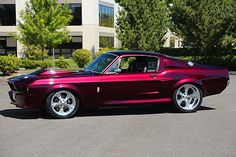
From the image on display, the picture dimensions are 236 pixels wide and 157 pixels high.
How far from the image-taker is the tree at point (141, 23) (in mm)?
24906

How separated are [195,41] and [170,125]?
1917 cm

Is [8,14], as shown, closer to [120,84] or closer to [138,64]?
[138,64]

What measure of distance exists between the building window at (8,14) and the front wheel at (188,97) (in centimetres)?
3675

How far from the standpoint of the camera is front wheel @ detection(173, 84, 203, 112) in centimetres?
970

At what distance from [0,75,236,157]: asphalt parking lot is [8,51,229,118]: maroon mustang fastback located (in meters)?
0.33

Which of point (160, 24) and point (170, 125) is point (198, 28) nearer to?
point (160, 24)

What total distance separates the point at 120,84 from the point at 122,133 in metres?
1.94

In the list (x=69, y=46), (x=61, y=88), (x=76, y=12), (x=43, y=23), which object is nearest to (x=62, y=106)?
(x=61, y=88)

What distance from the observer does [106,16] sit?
153 ft

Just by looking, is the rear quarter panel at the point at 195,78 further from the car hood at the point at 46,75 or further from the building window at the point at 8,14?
the building window at the point at 8,14

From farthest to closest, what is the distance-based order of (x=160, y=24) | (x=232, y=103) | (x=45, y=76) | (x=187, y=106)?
(x=160, y=24)
(x=232, y=103)
(x=187, y=106)
(x=45, y=76)

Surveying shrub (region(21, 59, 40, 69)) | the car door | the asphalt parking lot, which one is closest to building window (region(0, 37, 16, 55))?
shrub (region(21, 59, 40, 69))

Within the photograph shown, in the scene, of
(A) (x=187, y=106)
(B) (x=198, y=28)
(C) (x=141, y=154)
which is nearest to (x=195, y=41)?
(B) (x=198, y=28)

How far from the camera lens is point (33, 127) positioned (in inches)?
316
